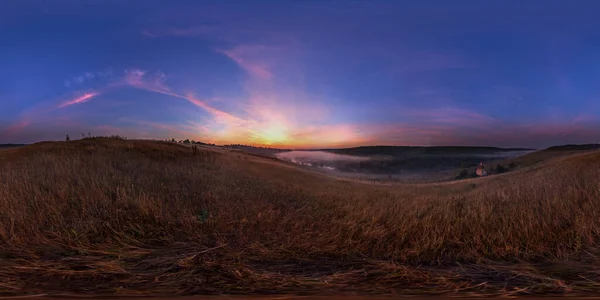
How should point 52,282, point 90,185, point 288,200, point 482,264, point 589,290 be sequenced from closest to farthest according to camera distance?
point 589,290
point 52,282
point 482,264
point 90,185
point 288,200

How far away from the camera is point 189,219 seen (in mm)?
4445

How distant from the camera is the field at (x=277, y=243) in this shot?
2.80 meters

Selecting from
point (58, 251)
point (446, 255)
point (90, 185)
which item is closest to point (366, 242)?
point (446, 255)

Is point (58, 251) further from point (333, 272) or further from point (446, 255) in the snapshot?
point (446, 255)

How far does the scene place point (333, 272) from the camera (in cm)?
311

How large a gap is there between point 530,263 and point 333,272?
213 cm

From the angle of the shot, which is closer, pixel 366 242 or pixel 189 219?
pixel 366 242

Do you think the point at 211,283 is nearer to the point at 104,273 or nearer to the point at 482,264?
the point at 104,273

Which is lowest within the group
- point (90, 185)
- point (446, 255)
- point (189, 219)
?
point (446, 255)

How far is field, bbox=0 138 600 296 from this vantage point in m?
2.80

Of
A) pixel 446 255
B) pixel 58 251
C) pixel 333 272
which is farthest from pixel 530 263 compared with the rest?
pixel 58 251

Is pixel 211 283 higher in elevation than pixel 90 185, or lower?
lower

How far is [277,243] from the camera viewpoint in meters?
3.95

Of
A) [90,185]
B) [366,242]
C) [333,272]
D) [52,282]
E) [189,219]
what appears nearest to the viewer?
[52,282]
